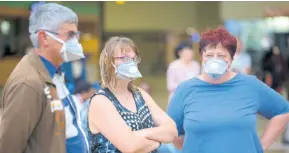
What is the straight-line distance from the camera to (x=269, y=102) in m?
3.87

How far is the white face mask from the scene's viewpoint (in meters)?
3.35

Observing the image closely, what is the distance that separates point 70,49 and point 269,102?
4.70 feet

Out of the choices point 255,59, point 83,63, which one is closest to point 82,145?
point 83,63

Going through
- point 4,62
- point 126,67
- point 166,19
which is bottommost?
point 4,62

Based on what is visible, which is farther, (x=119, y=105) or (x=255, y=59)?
(x=255, y=59)

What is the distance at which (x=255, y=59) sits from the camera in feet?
57.4

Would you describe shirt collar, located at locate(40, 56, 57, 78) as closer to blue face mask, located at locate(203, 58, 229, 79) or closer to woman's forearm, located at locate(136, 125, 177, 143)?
woman's forearm, located at locate(136, 125, 177, 143)

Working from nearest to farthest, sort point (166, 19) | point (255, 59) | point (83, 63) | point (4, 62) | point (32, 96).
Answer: point (32, 96), point (83, 63), point (4, 62), point (166, 19), point (255, 59)

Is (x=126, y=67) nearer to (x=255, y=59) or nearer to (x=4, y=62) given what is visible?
(x=4, y=62)

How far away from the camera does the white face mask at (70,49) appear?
335 cm

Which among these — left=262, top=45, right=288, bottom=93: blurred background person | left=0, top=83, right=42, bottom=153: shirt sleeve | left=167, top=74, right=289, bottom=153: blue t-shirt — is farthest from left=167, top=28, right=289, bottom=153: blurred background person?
left=262, top=45, right=288, bottom=93: blurred background person

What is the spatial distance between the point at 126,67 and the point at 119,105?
0.23 meters

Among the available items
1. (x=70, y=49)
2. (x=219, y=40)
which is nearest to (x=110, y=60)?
(x=70, y=49)

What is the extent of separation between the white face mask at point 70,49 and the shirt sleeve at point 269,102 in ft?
4.12
